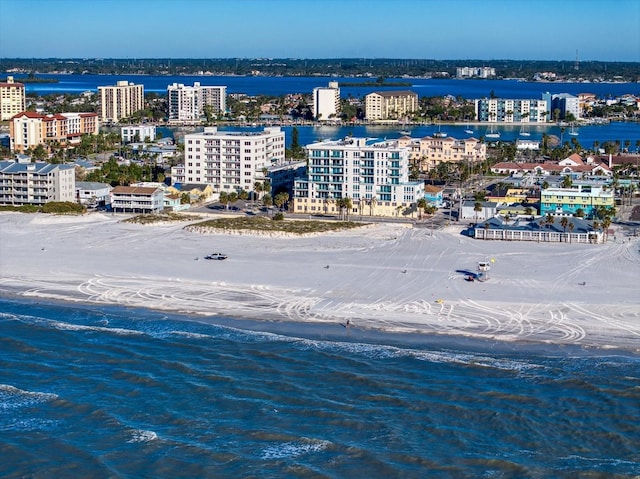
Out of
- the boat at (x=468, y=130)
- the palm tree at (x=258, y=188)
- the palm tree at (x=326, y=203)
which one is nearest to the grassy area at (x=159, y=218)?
the palm tree at (x=258, y=188)

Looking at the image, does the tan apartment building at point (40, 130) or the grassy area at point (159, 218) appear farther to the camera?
the tan apartment building at point (40, 130)

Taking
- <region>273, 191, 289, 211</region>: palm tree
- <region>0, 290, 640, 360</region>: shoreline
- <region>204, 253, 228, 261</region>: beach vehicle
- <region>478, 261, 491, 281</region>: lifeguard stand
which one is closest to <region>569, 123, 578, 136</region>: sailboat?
<region>273, 191, 289, 211</region>: palm tree

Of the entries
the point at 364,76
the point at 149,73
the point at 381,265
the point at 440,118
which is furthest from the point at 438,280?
the point at 149,73

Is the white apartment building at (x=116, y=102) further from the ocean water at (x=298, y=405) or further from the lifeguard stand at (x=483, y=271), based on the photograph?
the ocean water at (x=298, y=405)

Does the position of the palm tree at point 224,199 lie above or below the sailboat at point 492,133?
below

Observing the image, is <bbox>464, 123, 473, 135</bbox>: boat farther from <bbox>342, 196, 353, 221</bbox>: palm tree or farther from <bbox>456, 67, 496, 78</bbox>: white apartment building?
<bbox>456, 67, 496, 78</bbox>: white apartment building

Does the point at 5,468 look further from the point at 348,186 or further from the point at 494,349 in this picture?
the point at 348,186
